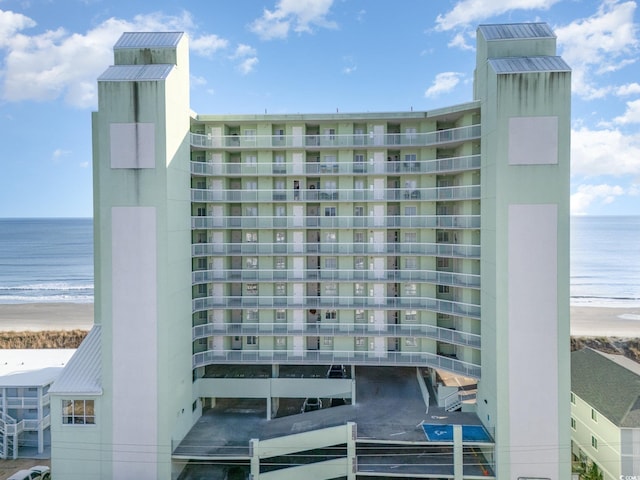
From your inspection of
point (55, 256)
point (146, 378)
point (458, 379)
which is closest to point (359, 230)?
point (458, 379)

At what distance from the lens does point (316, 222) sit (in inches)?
1008

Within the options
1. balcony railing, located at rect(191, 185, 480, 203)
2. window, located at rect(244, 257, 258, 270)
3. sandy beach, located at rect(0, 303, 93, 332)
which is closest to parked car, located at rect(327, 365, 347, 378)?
window, located at rect(244, 257, 258, 270)

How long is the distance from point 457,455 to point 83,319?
55.0 metres

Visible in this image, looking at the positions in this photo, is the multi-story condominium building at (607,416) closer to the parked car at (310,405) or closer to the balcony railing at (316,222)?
the balcony railing at (316,222)

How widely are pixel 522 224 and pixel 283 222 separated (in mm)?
13725

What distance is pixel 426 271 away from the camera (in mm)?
24875

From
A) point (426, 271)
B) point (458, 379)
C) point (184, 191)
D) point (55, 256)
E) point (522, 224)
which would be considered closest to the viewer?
point (522, 224)

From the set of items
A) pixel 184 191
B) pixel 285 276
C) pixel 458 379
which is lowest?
pixel 458 379

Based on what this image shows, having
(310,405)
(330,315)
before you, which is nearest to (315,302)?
(330,315)

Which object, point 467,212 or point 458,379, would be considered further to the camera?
point 458,379

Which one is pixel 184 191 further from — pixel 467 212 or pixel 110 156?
pixel 467 212

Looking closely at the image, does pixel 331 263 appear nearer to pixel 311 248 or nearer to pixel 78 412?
pixel 311 248

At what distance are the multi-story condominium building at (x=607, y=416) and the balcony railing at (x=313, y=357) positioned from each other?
847cm

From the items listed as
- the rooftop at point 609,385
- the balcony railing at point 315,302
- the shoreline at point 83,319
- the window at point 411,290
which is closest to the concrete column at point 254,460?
the balcony railing at point 315,302
